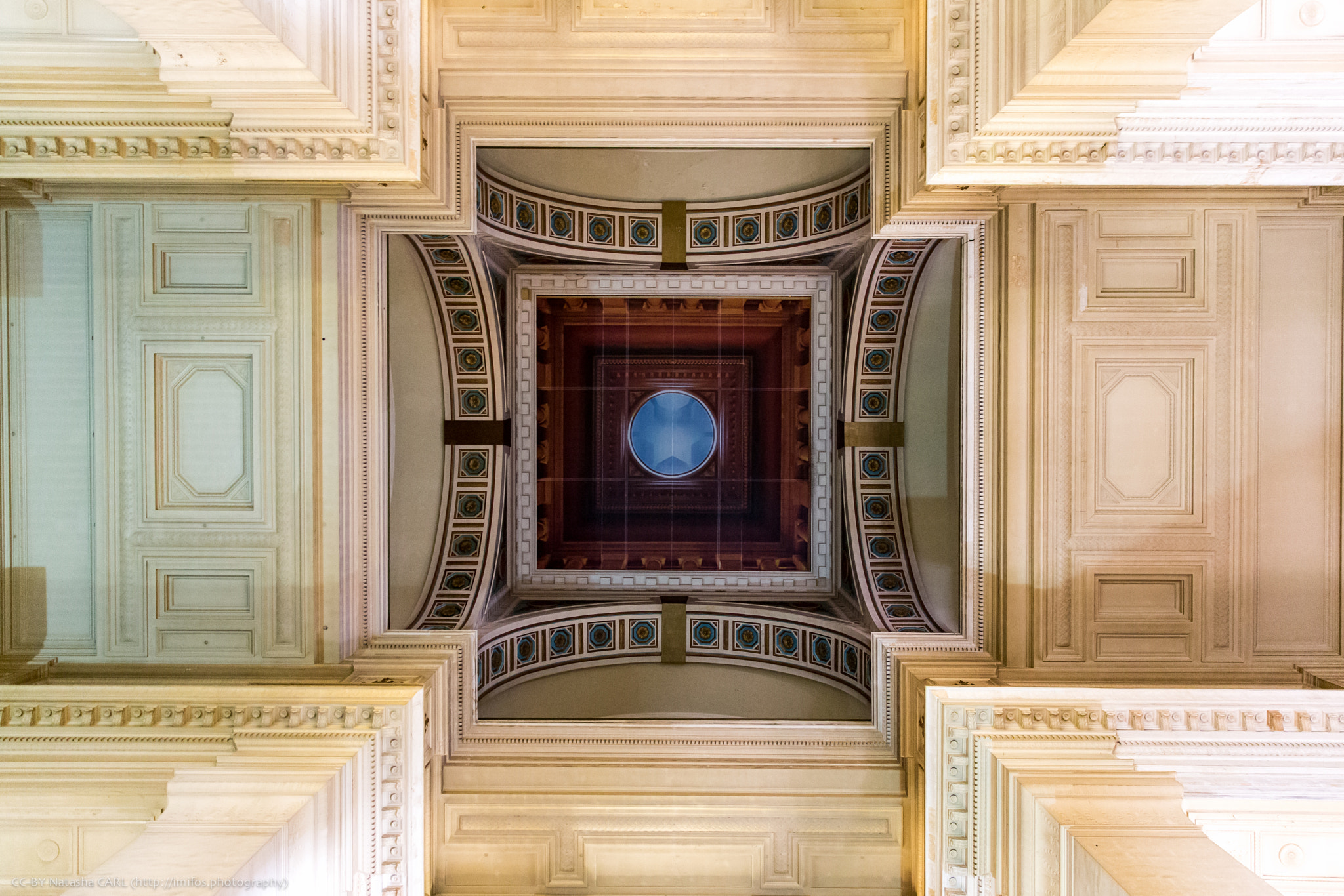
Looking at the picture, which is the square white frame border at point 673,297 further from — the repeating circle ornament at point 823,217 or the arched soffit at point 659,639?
→ the repeating circle ornament at point 823,217

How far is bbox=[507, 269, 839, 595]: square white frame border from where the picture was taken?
5930 millimetres

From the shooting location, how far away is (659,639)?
5.96 metres

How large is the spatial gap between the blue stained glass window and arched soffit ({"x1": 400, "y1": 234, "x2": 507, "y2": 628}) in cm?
126

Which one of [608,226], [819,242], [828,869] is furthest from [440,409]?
[828,869]

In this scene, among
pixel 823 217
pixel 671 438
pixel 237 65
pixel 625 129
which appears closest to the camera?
pixel 237 65

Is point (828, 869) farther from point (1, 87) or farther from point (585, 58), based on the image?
point (1, 87)

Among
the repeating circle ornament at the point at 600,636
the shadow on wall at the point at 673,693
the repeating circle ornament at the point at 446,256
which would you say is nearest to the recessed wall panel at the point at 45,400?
the repeating circle ornament at the point at 446,256

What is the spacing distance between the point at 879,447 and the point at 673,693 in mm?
2737

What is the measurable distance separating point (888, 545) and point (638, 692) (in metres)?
2.48

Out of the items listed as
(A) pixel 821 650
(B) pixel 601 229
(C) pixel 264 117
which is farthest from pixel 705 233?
(A) pixel 821 650

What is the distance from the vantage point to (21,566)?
4723mm

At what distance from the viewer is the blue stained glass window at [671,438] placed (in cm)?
623

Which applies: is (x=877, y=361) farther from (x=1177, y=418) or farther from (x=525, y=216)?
(x=525, y=216)

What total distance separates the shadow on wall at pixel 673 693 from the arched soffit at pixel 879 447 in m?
0.97
